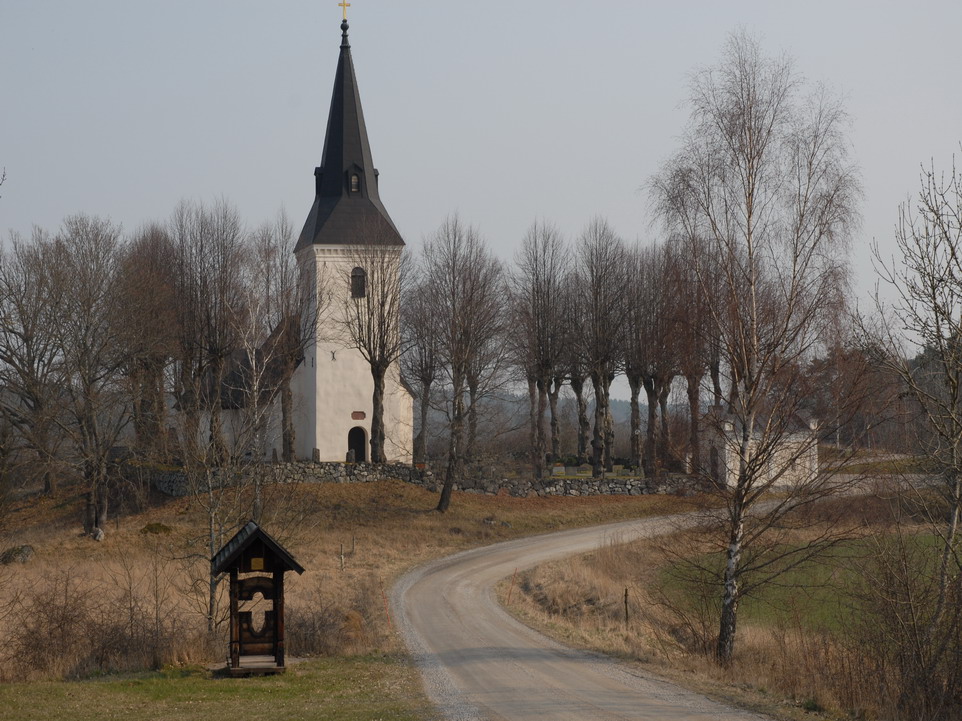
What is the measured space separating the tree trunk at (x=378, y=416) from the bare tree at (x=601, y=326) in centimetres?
1090

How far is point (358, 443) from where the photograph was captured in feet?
162

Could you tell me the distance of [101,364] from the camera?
41469mm

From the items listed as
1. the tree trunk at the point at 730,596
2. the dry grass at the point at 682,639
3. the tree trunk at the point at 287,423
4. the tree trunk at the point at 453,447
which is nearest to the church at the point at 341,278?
the tree trunk at the point at 287,423

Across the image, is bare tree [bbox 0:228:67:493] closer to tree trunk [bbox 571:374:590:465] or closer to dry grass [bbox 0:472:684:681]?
dry grass [bbox 0:472:684:681]

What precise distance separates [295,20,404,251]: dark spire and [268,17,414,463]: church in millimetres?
48

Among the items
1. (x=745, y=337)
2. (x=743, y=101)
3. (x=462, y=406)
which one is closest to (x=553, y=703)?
(x=745, y=337)

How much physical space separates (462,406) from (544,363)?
9.71m

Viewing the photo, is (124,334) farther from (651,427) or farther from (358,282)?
(651,427)

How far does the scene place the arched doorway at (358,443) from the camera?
49.2 metres

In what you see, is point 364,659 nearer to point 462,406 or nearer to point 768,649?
point 768,649

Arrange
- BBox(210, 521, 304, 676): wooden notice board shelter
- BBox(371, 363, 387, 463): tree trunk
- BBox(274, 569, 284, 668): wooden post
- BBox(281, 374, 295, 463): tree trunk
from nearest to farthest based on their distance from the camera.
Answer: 1. BBox(210, 521, 304, 676): wooden notice board shelter
2. BBox(274, 569, 284, 668): wooden post
3. BBox(371, 363, 387, 463): tree trunk
4. BBox(281, 374, 295, 463): tree trunk

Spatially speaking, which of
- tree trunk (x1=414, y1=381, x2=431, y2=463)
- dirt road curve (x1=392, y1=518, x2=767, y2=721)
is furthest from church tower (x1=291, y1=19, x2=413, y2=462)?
dirt road curve (x1=392, y1=518, x2=767, y2=721)

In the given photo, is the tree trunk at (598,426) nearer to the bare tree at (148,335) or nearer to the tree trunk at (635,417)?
the tree trunk at (635,417)

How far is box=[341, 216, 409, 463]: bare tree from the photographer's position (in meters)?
45.6
